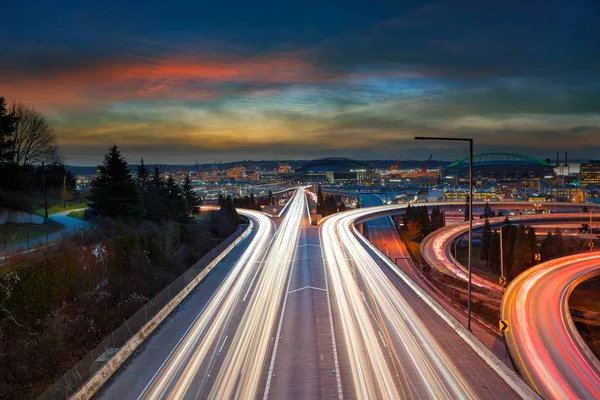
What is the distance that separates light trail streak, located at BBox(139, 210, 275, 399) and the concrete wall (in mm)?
16320

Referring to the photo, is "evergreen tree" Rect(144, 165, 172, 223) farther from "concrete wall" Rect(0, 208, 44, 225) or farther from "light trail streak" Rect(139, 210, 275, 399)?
"light trail streak" Rect(139, 210, 275, 399)

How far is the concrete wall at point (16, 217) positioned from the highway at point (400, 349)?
23.8 m

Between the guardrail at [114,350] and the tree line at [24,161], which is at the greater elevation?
the tree line at [24,161]

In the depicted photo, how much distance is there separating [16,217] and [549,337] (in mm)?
37261

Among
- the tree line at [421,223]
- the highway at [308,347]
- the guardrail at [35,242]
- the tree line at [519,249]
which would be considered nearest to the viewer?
the highway at [308,347]

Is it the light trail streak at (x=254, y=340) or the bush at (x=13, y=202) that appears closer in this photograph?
the light trail streak at (x=254, y=340)

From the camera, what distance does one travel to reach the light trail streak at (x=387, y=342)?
14461mm

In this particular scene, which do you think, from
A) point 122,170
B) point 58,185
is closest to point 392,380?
point 122,170

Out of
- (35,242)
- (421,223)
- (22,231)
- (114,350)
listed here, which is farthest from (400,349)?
(421,223)

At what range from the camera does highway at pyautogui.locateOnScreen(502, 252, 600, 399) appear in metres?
19.0

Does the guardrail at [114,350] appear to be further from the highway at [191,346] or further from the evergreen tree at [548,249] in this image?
the evergreen tree at [548,249]

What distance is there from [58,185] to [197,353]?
169ft

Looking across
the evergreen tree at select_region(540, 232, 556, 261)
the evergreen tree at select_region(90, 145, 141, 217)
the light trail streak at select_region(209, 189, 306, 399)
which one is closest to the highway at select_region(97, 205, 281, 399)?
the light trail streak at select_region(209, 189, 306, 399)

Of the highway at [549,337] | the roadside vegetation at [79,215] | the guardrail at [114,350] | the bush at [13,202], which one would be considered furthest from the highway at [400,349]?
the bush at [13,202]
